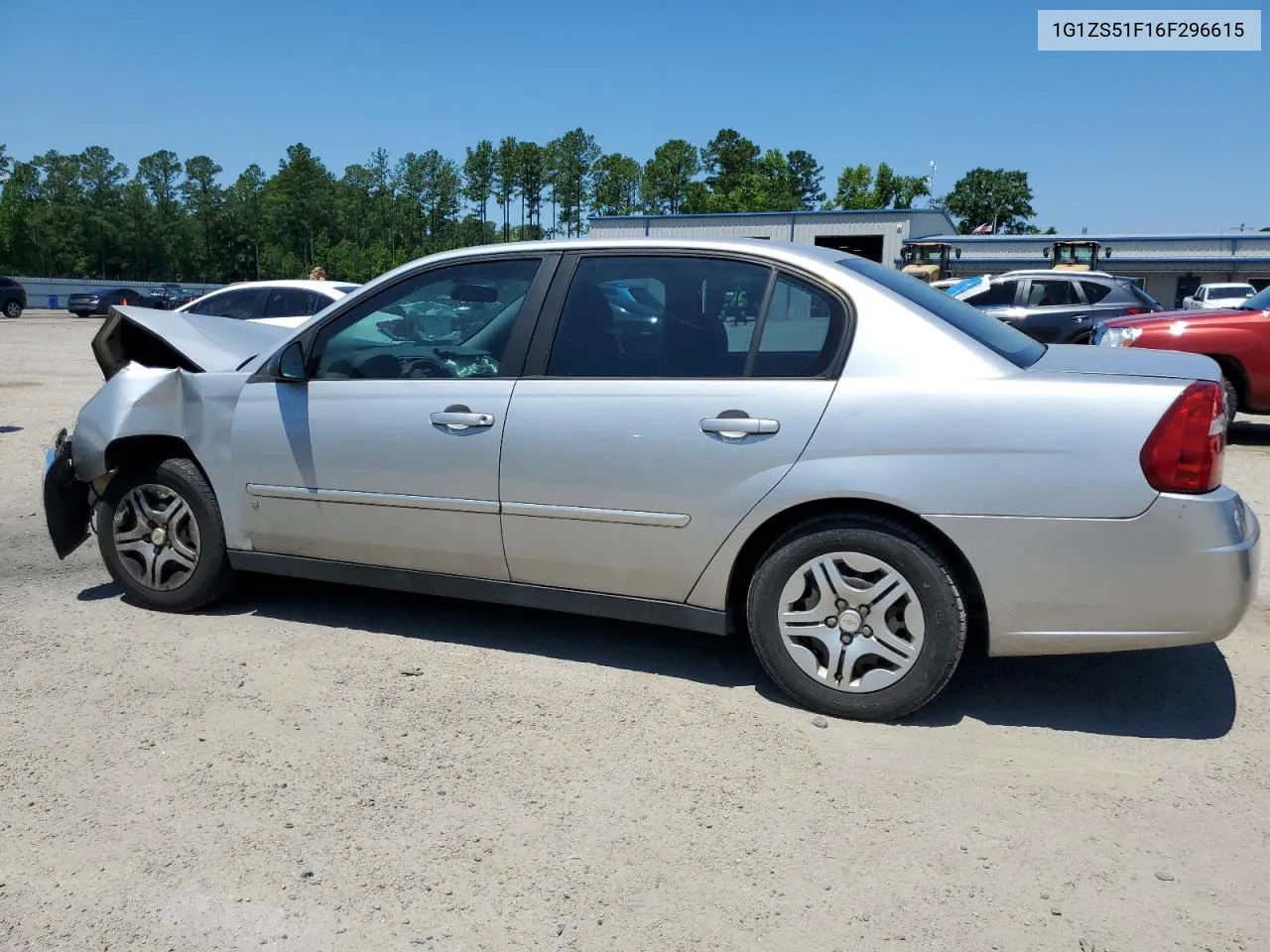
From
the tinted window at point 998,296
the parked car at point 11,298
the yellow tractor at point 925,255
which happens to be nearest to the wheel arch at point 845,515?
the tinted window at point 998,296

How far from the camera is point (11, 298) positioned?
40.2 m

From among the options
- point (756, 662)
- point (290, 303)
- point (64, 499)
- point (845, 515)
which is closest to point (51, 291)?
point (290, 303)

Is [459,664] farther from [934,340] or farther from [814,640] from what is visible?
[934,340]

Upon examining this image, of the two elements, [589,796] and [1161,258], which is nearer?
[589,796]

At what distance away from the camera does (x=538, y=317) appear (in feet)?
12.7

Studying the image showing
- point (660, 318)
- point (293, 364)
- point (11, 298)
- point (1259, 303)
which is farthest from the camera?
point (11, 298)

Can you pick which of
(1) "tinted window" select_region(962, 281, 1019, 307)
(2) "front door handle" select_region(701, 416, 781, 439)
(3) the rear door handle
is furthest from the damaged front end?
(1) "tinted window" select_region(962, 281, 1019, 307)

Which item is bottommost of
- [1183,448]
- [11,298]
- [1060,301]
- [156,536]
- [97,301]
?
[156,536]

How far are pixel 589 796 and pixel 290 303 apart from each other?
37.1ft

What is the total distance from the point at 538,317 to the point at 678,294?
0.58 meters

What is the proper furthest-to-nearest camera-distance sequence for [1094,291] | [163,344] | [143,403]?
1. [1094,291]
2. [163,344]
3. [143,403]

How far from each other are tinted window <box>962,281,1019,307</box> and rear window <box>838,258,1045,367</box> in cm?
1222

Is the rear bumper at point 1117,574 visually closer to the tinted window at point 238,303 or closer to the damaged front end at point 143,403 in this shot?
the damaged front end at point 143,403

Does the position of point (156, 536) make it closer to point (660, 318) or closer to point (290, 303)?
point (660, 318)
